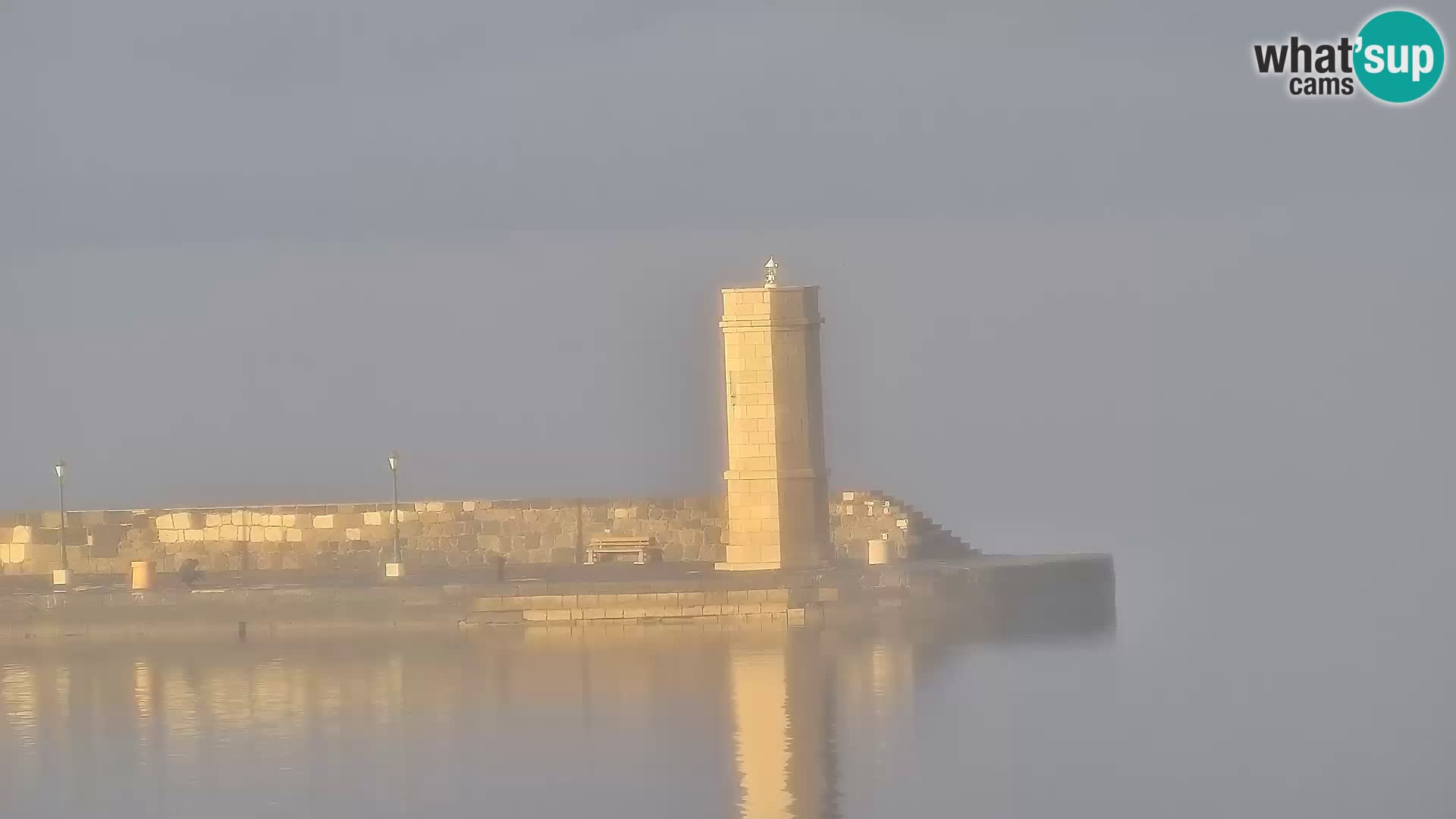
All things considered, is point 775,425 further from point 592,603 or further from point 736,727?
point 736,727

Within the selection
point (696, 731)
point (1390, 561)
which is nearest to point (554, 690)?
point (696, 731)

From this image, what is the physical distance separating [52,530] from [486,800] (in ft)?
48.0

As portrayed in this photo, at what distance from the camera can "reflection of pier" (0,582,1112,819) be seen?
2183 centimetres

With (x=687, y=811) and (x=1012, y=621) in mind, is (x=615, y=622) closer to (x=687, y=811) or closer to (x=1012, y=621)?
(x=1012, y=621)

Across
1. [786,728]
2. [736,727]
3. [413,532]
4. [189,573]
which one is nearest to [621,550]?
[413,532]

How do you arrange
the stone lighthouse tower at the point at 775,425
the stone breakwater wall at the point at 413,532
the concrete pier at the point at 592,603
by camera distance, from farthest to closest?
1. the stone breakwater wall at the point at 413,532
2. the stone lighthouse tower at the point at 775,425
3. the concrete pier at the point at 592,603

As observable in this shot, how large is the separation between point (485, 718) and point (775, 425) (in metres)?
7.40

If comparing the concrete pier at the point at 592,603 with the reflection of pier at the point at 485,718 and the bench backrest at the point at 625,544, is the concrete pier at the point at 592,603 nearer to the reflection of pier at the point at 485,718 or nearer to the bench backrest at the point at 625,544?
the reflection of pier at the point at 485,718

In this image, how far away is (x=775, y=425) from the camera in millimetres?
32094

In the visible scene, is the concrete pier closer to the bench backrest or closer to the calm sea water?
the calm sea water

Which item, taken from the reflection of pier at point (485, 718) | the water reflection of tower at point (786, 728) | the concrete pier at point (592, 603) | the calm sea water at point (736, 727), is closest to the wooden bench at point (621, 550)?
the concrete pier at point (592, 603)

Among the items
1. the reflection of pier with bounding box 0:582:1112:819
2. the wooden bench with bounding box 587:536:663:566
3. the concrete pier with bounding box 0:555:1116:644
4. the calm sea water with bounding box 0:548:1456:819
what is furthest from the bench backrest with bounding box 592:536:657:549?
the calm sea water with bounding box 0:548:1456:819

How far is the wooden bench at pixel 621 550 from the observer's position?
33.4 metres

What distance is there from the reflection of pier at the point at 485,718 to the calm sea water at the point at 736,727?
0.14ft
